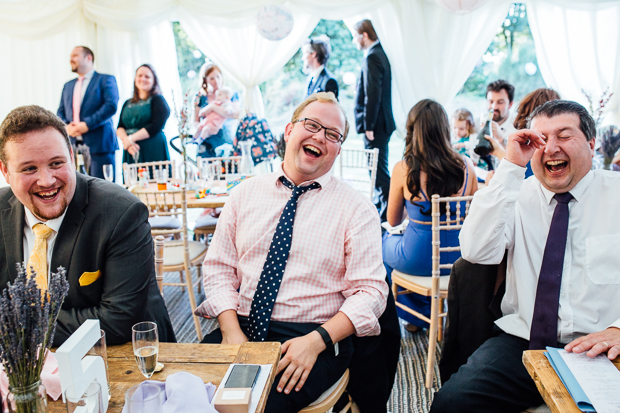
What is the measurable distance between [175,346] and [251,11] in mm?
4698

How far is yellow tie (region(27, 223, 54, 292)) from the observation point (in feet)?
4.31

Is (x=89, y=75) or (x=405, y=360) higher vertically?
(x=89, y=75)

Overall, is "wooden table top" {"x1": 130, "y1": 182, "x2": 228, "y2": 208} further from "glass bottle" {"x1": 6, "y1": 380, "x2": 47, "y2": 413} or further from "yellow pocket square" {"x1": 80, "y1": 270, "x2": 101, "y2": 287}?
"glass bottle" {"x1": 6, "y1": 380, "x2": 47, "y2": 413}

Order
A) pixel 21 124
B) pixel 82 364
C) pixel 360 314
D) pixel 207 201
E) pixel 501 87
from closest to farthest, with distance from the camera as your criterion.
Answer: pixel 82 364 → pixel 21 124 → pixel 360 314 → pixel 207 201 → pixel 501 87

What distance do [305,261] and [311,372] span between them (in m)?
0.35

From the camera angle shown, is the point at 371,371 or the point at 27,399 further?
the point at 371,371

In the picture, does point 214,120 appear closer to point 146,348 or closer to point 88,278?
point 88,278

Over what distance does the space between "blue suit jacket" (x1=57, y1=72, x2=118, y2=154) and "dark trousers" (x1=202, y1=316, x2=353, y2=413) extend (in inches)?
145

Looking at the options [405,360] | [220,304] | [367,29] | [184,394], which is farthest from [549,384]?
[367,29]

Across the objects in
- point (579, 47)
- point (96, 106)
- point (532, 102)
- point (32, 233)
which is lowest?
point (32, 233)

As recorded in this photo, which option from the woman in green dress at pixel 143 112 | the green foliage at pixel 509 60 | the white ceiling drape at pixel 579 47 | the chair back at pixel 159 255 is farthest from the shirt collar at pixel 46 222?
the white ceiling drape at pixel 579 47

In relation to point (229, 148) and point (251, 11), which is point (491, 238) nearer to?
point (229, 148)

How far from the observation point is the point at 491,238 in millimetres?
1520

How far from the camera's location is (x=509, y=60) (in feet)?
16.9
